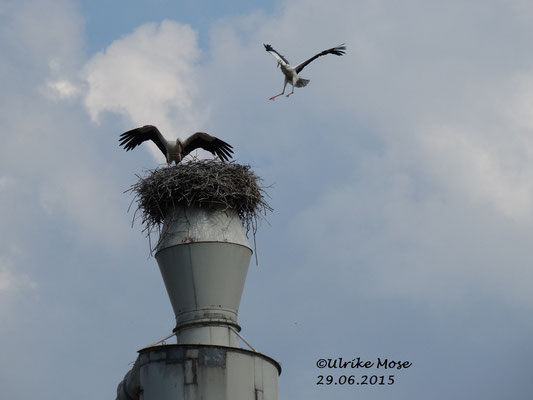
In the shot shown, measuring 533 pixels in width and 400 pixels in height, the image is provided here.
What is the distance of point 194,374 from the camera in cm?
1880

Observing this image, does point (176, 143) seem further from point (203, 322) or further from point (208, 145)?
point (203, 322)

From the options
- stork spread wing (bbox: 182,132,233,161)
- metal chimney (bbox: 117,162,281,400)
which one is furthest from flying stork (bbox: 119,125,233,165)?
metal chimney (bbox: 117,162,281,400)

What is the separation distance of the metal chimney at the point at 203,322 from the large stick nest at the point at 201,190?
0.19 metres

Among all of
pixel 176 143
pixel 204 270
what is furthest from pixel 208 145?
pixel 204 270

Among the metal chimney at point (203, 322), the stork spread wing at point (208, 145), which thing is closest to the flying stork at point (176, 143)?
→ the stork spread wing at point (208, 145)

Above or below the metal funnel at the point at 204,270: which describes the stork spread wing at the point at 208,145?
above

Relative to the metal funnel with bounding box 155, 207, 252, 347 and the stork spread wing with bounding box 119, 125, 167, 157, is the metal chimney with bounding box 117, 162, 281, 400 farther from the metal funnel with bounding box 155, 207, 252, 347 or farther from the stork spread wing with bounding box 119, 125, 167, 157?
the stork spread wing with bounding box 119, 125, 167, 157

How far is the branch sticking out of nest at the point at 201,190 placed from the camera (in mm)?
21078

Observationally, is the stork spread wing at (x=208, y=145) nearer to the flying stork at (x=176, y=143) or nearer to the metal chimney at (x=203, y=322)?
the flying stork at (x=176, y=143)

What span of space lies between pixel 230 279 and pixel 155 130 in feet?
16.9

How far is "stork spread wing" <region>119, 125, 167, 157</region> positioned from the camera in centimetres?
2427

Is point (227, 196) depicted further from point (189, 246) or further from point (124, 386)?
point (124, 386)

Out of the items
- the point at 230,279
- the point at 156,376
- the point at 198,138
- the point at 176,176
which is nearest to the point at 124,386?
the point at 156,376

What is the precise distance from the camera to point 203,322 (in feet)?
65.2
